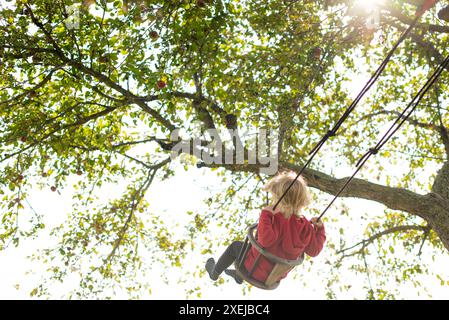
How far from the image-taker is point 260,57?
6363 mm

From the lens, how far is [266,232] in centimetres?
476

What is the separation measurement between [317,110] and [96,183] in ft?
16.8

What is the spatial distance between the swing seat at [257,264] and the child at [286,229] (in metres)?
0.06

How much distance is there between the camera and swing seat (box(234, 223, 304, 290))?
476 centimetres

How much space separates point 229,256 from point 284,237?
4.64 ft

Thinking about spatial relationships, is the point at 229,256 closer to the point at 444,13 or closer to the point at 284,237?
the point at 284,237

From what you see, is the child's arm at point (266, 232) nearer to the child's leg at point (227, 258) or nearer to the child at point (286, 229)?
the child at point (286, 229)

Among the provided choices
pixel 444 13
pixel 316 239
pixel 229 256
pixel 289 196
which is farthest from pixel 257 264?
pixel 444 13

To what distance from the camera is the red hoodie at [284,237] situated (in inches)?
189

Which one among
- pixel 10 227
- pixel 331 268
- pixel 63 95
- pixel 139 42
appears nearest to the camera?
pixel 139 42

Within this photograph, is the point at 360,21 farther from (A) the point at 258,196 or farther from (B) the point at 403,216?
(B) the point at 403,216

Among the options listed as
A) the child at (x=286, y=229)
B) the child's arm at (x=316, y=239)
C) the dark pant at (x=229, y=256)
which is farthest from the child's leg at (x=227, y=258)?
the child's arm at (x=316, y=239)
